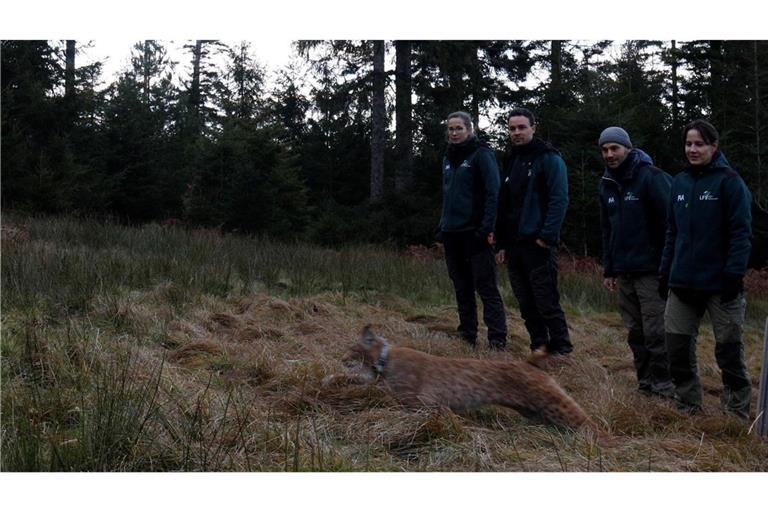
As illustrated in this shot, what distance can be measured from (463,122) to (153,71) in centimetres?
2099

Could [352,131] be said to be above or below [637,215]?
above

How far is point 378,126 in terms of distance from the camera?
15289mm

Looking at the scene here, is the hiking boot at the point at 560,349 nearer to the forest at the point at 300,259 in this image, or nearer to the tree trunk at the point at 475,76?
the forest at the point at 300,259

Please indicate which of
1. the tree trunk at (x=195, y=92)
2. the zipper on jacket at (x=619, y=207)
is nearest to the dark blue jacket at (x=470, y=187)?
the zipper on jacket at (x=619, y=207)

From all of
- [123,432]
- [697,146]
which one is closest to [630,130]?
[697,146]

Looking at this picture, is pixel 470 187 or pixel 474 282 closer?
pixel 470 187

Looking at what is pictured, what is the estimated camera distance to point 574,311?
885 cm

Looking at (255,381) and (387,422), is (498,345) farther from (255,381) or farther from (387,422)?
(387,422)

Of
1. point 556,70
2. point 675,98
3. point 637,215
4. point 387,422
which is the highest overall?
point 556,70

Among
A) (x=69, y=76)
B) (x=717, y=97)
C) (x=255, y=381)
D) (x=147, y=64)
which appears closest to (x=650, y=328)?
(x=255, y=381)

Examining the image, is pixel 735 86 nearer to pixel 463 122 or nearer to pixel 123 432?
pixel 463 122

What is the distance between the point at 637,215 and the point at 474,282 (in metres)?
1.58

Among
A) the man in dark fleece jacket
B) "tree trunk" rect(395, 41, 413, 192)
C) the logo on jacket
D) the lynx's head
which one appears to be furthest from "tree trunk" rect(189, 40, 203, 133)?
the lynx's head

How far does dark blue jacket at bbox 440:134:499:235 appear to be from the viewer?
541 cm
